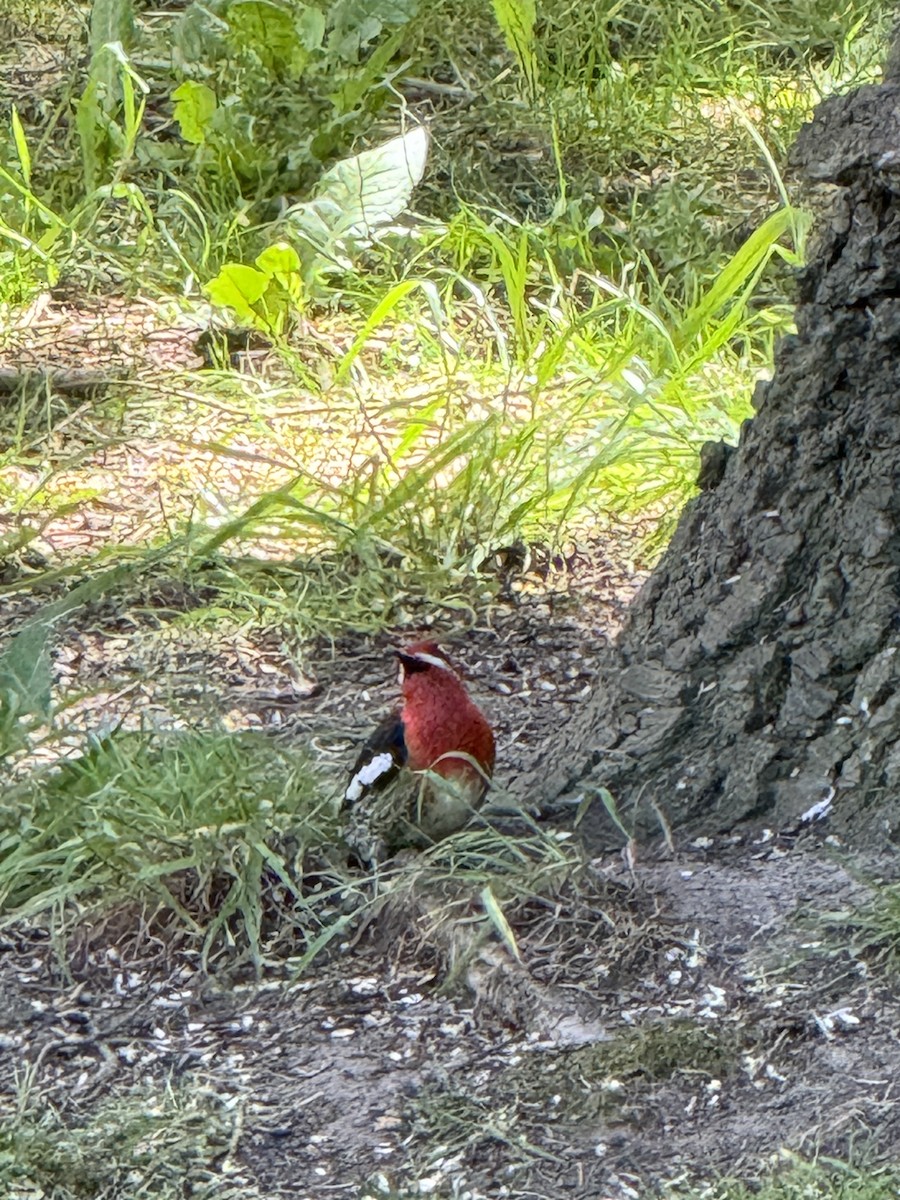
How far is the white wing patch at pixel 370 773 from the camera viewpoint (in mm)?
2785

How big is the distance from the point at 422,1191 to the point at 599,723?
92cm

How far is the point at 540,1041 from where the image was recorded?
246 centimetres

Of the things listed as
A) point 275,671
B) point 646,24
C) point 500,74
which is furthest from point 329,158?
point 275,671

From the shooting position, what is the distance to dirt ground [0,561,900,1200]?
7.39 feet

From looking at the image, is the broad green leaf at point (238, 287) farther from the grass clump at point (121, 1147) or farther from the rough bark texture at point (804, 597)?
the grass clump at point (121, 1147)

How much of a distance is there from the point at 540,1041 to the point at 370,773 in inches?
20.7

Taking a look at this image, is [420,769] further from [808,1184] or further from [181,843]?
[808,1184]

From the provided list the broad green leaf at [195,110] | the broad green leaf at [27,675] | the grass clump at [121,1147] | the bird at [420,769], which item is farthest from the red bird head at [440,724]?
the broad green leaf at [195,110]

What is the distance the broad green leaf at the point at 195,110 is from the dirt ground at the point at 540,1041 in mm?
3302

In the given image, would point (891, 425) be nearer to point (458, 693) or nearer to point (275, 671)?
point (458, 693)

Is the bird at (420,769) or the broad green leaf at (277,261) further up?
the broad green leaf at (277,261)

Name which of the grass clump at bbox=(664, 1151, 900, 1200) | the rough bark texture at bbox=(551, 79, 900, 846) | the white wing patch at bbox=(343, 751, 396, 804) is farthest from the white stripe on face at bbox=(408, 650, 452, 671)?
the grass clump at bbox=(664, 1151, 900, 1200)

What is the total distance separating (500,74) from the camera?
6.08m

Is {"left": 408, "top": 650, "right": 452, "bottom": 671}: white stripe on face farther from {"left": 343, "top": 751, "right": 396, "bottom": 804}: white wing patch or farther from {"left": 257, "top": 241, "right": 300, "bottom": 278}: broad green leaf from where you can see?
{"left": 257, "top": 241, "right": 300, "bottom": 278}: broad green leaf
